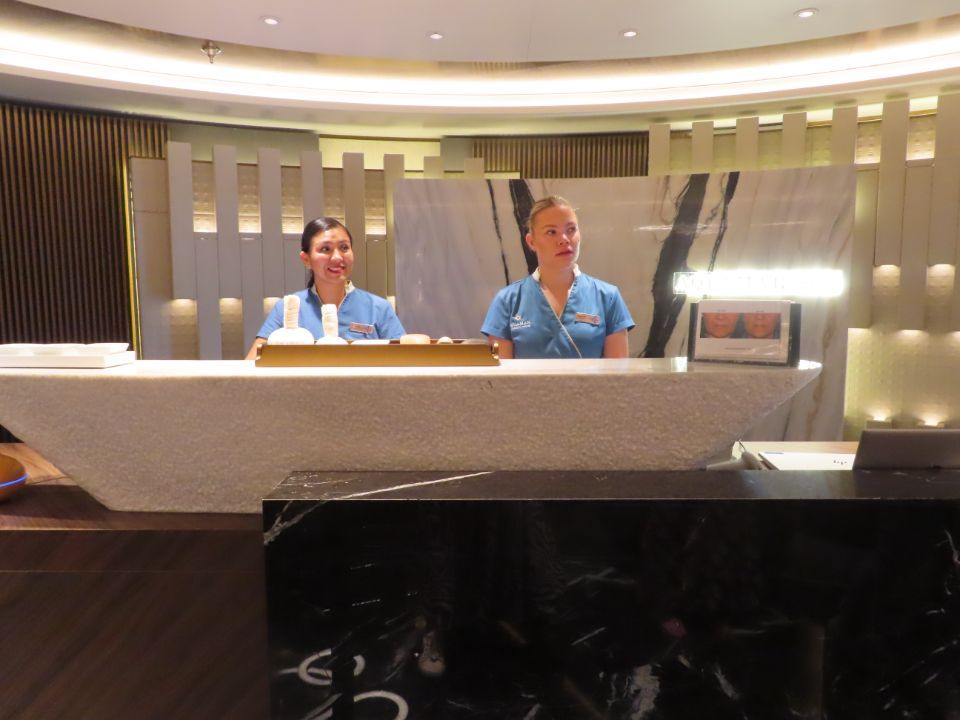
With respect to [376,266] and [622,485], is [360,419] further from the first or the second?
[376,266]

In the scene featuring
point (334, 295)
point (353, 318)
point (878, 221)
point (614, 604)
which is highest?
point (878, 221)

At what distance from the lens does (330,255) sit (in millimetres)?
2965

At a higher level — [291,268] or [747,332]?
[291,268]

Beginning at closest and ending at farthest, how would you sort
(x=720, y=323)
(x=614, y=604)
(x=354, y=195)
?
(x=614, y=604) → (x=720, y=323) → (x=354, y=195)

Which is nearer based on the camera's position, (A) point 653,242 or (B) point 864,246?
(A) point 653,242

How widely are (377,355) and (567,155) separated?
577cm

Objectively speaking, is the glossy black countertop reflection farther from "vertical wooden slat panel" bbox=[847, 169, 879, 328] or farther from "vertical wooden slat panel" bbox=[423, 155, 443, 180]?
"vertical wooden slat panel" bbox=[423, 155, 443, 180]

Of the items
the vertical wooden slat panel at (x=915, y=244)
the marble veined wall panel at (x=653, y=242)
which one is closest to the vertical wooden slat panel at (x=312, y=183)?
the marble veined wall panel at (x=653, y=242)

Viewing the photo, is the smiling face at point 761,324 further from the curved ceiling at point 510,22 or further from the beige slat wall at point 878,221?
the beige slat wall at point 878,221

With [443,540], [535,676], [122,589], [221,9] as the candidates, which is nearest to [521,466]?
[443,540]

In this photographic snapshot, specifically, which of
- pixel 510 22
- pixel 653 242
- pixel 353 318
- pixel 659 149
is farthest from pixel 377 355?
pixel 659 149

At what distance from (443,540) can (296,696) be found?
387mm

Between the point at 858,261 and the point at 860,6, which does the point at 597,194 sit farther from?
the point at 858,261

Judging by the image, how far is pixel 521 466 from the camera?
141 centimetres
